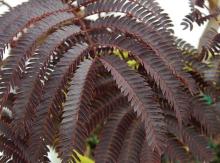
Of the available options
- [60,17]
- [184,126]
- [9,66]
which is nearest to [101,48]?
[60,17]

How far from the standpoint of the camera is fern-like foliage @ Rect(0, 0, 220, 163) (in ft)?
3.26

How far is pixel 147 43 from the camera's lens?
108 centimetres

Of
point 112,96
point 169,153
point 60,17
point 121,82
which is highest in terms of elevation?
point 60,17

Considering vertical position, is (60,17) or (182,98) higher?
(60,17)

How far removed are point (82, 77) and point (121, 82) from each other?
86 mm

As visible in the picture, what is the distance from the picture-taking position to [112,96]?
1.28 meters

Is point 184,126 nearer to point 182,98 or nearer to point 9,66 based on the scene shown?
point 182,98

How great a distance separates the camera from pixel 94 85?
42.5 inches

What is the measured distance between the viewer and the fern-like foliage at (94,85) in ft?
3.26

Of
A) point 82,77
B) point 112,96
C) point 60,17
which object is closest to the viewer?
point 82,77

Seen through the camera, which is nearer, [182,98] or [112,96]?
[182,98]

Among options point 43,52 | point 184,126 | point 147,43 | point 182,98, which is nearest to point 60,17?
point 43,52

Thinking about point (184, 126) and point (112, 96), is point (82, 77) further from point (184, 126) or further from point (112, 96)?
point (184, 126)

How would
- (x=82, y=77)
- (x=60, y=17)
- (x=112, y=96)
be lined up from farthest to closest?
(x=112, y=96), (x=60, y=17), (x=82, y=77)
